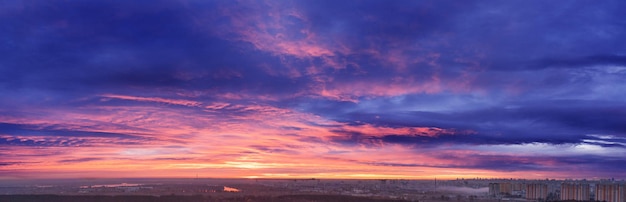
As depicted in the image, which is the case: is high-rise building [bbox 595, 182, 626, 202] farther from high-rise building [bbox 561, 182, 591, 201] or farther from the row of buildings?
high-rise building [bbox 561, 182, 591, 201]

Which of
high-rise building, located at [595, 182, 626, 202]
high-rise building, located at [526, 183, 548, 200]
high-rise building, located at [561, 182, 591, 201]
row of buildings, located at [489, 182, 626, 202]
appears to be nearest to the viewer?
high-rise building, located at [595, 182, 626, 202]

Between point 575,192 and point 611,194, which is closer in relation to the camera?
point 611,194

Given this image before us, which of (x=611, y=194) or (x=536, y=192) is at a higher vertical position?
(x=611, y=194)

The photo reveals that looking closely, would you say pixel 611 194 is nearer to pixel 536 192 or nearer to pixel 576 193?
pixel 576 193

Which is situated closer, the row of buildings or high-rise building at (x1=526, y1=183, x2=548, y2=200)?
the row of buildings

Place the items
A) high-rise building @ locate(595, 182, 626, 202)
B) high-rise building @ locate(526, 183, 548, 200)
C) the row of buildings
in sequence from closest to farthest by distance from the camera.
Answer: high-rise building @ locate(595, 182, 626, 202), the row of buildings, high-rise building @ locate(526, 183, 548, 200)

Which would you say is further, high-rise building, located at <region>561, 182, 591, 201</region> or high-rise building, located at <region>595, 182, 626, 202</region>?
high-rise building, located at <region>561, 182, 591, 201</region>

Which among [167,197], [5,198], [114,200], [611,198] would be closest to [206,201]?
[167,197]

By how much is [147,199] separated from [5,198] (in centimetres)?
1641

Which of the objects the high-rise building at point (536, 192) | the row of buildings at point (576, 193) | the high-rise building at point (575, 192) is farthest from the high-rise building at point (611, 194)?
the high-rise building at point (536, 192)

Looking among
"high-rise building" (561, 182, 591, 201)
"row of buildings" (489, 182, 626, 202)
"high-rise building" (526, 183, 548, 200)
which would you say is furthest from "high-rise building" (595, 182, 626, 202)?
"high-rise building" (526, 183, 548, 200)

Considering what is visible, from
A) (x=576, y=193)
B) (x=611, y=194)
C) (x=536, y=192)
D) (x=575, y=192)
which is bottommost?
(x=536, y=192)

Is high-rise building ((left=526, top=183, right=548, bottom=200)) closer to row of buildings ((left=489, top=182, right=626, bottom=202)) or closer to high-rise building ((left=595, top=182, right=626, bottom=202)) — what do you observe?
row of buildings ((left=489, top=182, right=626, bottom=202))

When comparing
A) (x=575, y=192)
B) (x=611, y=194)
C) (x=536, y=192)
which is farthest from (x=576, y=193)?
(x=611, y=194)
